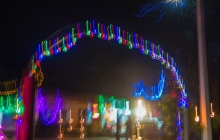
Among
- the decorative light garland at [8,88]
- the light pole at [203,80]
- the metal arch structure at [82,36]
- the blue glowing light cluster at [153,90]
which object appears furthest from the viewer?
the decorative light garland at [8,88]

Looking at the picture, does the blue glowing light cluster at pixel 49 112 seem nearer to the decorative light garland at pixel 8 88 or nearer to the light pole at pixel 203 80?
the decorative light garland at pixel 8 88

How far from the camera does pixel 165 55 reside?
57.9 ft

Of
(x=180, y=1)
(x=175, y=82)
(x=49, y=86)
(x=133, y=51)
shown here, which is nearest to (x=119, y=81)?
(x=133, y=51)

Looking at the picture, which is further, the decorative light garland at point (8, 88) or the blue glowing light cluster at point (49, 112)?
the blue glowing light cluster at point (49, 112)

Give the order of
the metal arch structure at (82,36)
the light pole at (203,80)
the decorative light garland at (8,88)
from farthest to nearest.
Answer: the decorative light garland at (8,88) → the light pole at (203,80) → the metal arch structure at (82,36)

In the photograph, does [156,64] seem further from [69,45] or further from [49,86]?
[69,45]

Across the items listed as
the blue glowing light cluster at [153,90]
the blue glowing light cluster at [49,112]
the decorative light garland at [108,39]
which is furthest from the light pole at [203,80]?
the blue glowing light cluster at [49,112]

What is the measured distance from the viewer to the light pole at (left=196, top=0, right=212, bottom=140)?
13.1 m

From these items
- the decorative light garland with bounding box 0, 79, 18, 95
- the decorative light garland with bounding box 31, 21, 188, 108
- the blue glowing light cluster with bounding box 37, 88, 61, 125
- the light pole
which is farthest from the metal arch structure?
the decorative light garland with bounding box 0, 79, 18, 95

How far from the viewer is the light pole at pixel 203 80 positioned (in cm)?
1306

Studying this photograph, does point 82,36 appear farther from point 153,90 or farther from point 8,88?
point 8,88

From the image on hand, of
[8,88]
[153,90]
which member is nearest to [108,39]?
[153,90]

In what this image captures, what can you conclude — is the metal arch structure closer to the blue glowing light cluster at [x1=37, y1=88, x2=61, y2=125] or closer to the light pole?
the light pole

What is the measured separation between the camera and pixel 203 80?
13.3 meters
